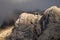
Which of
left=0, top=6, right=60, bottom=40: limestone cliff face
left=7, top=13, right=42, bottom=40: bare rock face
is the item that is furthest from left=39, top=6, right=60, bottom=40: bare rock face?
left=7, top=13, right=42, bottom=40: bare rock face

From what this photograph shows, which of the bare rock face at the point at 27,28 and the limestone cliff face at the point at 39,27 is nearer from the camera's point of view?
the limestone cliff face at the point at 39,27

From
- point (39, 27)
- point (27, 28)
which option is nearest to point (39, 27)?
point (39, 27)

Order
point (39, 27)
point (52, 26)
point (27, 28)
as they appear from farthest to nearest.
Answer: point (27, 28), point (39, 27), point (52, 26)

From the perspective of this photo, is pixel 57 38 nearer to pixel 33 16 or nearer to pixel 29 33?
pixel 29 33

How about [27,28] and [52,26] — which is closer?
[52,26]

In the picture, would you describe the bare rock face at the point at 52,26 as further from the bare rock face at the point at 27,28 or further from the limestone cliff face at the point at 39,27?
the bare rock face at the point at 27,28

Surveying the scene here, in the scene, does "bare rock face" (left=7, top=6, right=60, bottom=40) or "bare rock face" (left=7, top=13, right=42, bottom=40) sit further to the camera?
"bare rock face" (left=7, top=13, right=42, bottom=40)

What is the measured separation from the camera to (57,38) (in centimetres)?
430

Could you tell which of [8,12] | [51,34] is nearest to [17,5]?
[8,12]

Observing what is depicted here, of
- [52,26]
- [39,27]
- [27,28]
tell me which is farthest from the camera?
[27,28]

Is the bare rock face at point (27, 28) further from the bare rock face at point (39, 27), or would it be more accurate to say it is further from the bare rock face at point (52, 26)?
the bare rock face at point (52, 26)

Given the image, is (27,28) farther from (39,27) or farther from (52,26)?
(52,26)

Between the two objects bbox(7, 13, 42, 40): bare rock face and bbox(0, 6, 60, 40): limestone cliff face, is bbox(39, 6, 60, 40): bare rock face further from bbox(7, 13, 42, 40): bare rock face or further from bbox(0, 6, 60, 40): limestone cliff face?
bbox(7, 13, 42, 40): bare rock face

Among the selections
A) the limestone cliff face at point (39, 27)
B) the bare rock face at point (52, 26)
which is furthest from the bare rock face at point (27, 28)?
the bare rock face at point (52, 26)
